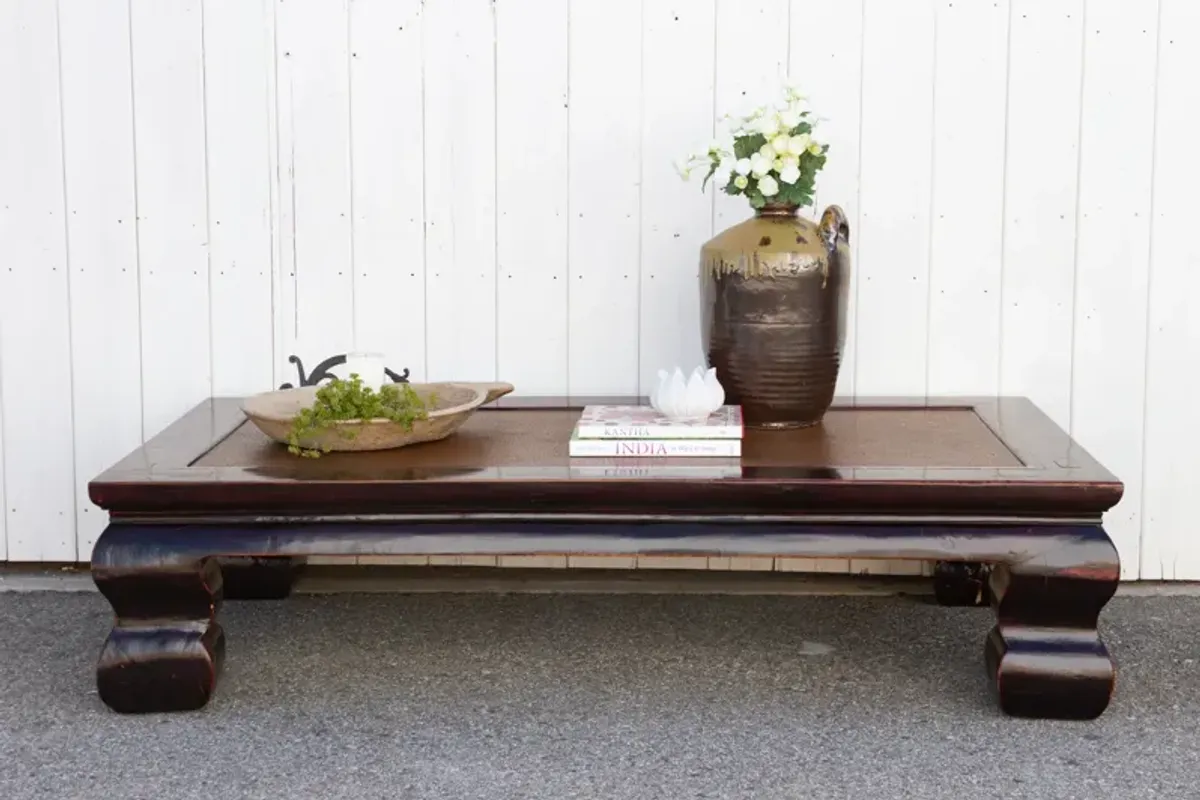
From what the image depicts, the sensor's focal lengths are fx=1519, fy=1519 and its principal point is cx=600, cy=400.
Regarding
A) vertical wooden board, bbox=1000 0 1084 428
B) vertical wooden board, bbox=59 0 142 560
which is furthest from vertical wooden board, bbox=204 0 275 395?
vertical wooden board, bbox=1000 0 1084 428

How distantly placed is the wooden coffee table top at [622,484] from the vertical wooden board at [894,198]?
1.72 ft

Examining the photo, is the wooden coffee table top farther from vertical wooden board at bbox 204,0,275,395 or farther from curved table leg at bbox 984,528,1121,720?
vertical wooden board at bbox 204,0,275,395

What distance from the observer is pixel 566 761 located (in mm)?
2090

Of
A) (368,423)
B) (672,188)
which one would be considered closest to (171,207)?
(368,423)

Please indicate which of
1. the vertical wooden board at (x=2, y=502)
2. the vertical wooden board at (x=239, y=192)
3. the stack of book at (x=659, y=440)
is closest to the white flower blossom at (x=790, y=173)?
the stack of book at (x=659, y=440)

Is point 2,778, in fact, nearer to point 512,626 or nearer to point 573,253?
point 512,626

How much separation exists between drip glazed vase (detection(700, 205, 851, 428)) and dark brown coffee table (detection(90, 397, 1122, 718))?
236mm

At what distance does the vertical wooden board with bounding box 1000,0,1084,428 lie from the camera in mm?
2777

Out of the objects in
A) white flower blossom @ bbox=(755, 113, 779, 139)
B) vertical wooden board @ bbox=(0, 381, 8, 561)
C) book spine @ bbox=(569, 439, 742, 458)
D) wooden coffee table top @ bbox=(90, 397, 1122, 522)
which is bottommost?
vertical wooden board @ bbox=(0, 381, 8, 561)

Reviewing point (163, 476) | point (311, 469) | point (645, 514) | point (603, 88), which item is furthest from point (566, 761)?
point (603, 88)

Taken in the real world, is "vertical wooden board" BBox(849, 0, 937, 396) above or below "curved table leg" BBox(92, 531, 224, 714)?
above

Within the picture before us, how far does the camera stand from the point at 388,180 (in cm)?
285

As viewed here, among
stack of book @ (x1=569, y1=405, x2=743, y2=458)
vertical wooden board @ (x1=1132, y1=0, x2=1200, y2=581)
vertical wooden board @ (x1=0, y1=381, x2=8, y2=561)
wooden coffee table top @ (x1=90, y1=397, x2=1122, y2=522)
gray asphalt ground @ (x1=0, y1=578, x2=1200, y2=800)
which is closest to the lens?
gray asphalt ground @ (x1=0, y1=578, x2=1200, y2=800)

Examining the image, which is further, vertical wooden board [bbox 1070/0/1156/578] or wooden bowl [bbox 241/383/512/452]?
vertical wooden board [bbox 1070/0/1156/578]
